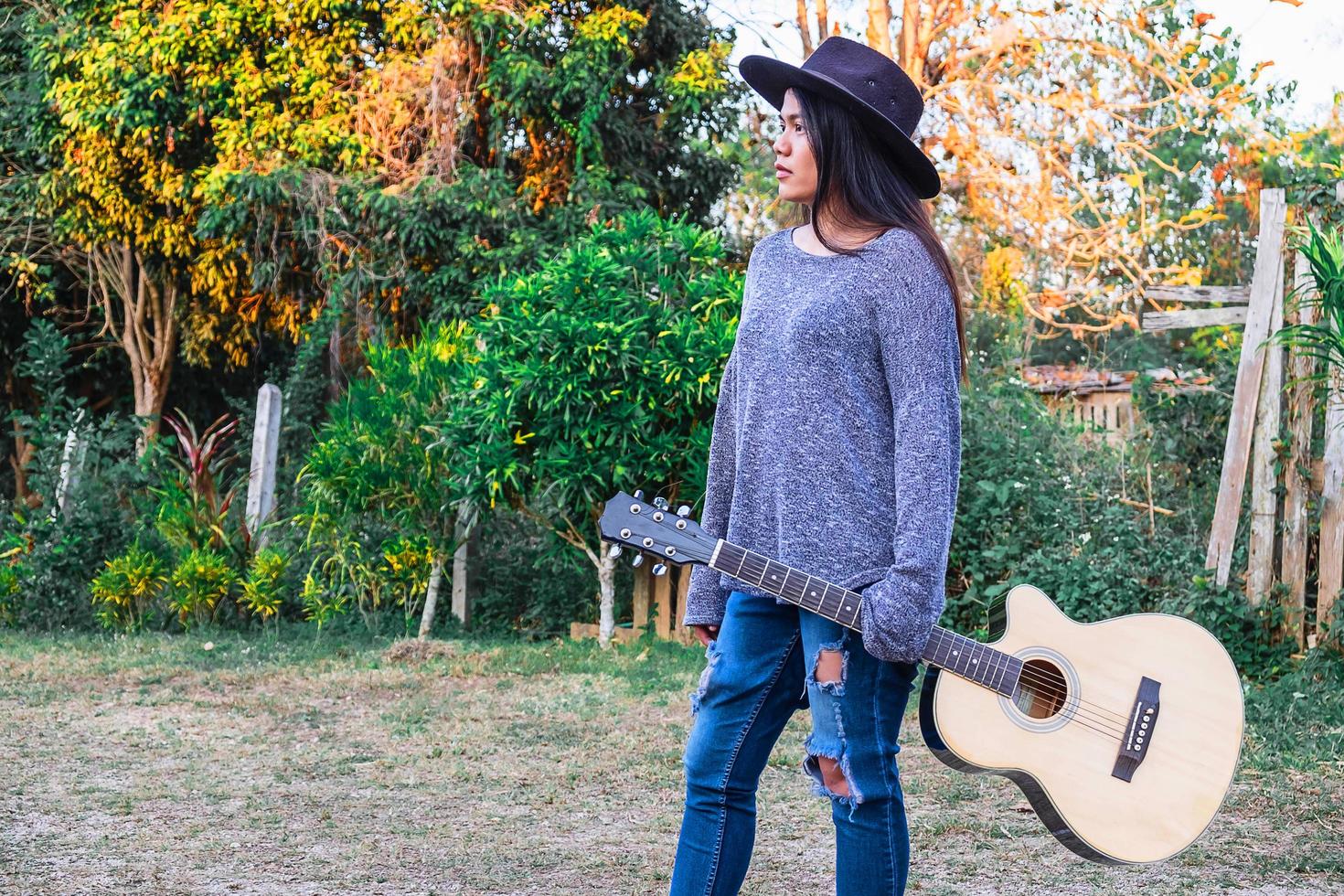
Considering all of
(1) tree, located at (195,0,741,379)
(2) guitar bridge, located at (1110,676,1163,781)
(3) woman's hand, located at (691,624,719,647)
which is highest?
(1) tree, located at (195,0,741,379)

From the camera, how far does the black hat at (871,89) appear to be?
2.35 metres

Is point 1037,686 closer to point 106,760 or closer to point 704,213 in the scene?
point 106,760

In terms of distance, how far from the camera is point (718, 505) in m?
2.58

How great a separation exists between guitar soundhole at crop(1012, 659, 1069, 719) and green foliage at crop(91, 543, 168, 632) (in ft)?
23.0

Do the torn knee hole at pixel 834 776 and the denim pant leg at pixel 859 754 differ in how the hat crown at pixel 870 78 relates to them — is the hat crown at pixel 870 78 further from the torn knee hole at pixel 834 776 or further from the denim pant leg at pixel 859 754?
the torn knee hole at pixel 834 776

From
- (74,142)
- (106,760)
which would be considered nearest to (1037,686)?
(106,760)

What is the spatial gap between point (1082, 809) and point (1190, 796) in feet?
0.72

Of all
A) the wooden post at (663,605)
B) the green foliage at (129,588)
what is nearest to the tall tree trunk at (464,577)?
the wooden post at (663,605)

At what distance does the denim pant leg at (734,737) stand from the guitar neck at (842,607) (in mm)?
86

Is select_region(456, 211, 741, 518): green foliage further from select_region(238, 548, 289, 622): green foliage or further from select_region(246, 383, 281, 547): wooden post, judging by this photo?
select_region(246, 383, 281, 547): wooden post

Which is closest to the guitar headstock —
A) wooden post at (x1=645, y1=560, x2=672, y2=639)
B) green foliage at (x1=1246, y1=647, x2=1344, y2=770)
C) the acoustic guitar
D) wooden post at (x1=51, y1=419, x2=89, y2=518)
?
the acoustic guitar

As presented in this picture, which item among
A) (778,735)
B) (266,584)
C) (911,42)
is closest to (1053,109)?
(911,42)

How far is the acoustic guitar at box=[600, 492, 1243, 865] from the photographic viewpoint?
244 cm

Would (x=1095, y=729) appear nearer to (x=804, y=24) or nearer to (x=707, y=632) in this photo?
(x=707, y=632)
